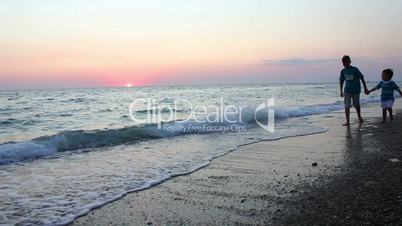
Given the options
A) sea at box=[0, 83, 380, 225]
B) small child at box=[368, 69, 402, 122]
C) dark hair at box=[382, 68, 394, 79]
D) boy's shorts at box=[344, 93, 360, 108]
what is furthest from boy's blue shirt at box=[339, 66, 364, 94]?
sea at box=[0, 83, 380, 225]

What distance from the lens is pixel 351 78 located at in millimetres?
11430

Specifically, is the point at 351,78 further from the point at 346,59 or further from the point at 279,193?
the point at 279,193

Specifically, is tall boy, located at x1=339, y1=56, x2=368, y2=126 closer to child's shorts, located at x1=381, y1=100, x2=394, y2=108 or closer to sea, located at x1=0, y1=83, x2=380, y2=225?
child's shorts, located at x1=381, y1=100, x2=394, y2=108

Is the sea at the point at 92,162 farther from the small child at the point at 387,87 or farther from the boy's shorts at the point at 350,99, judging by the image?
the small child at the point at 387,87

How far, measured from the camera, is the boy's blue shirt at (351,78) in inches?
449

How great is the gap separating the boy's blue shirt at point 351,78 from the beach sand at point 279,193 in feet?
14.4

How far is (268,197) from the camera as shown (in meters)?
4.51

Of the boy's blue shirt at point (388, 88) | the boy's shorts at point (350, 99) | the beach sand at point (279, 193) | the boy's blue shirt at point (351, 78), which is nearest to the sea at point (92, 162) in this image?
the beach sand at point (279, 193)

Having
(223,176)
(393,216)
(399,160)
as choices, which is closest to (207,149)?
(223,176)

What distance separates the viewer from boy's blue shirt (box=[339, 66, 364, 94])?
37.4ft

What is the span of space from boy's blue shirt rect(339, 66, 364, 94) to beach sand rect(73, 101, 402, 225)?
4387mm

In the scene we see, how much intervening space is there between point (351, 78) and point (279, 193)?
7893 millimetres

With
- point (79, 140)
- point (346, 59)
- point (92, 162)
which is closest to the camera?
point (92, 162)

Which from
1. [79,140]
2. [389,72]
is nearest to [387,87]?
[389,72]
